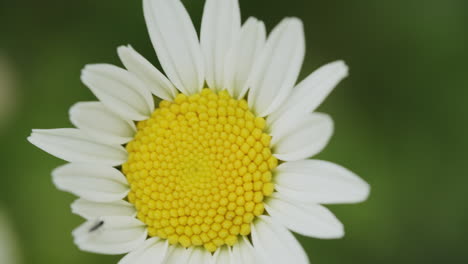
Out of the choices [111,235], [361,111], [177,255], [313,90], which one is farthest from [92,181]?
[361,111]

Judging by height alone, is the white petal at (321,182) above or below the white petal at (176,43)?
below

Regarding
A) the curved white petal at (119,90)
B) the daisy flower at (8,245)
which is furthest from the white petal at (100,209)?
the daisy flower at (8,245)

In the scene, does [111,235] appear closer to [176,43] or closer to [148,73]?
[148,73]

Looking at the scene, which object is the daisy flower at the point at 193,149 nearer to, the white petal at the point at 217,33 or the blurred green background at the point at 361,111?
the white petal at the point at 217,33

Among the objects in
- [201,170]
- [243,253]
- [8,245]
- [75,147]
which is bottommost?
[243,253]

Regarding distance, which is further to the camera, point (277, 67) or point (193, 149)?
point (193, 149)

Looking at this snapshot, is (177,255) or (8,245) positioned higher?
(8,245)

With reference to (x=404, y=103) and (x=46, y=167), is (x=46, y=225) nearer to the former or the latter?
(x=46, y=167)
